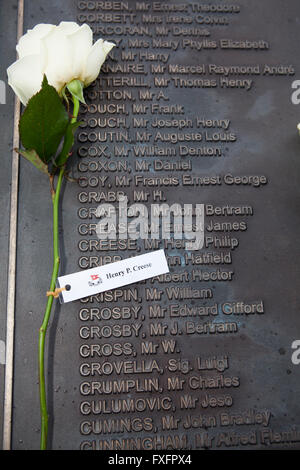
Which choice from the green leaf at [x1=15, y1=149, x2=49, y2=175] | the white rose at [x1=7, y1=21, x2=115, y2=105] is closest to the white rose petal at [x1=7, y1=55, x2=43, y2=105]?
the white rose at [x1=7, y1=21, x2=115, y2=105]

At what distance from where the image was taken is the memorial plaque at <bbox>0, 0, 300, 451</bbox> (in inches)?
61.5

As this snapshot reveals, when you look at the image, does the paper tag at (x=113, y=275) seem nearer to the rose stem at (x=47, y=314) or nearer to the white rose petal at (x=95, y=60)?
the rose stem at (x=47, y=314)

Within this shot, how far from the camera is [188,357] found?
162cm

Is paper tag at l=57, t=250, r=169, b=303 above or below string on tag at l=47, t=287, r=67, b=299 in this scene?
above

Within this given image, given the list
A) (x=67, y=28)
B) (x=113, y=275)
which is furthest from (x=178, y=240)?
(x=67, y=28)

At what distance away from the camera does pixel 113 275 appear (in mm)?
1658

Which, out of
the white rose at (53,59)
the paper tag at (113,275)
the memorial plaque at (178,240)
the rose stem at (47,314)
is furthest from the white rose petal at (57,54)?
the paper tag at (113,275)

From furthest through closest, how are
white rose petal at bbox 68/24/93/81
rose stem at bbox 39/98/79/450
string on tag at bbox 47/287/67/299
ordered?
white rose petal at bbox 68/24/93/81 < string on tag at bbox 47/287/67/299 < rose stem at bbox 39/98/79/450

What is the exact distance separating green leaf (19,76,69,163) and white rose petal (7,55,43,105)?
139mm

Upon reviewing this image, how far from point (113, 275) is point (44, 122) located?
0.60 metres

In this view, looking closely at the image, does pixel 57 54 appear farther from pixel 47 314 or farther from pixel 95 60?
pixel 47 314

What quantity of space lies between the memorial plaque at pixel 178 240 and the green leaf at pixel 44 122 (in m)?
0.20

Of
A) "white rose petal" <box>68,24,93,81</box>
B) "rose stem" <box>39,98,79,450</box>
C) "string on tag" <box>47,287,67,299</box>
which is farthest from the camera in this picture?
"white rose petal" <box>68,24,93,81</box>

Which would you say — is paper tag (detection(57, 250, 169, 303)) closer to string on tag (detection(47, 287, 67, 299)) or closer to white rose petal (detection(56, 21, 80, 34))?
string on tag (detection(47, 287, 67, 299))
